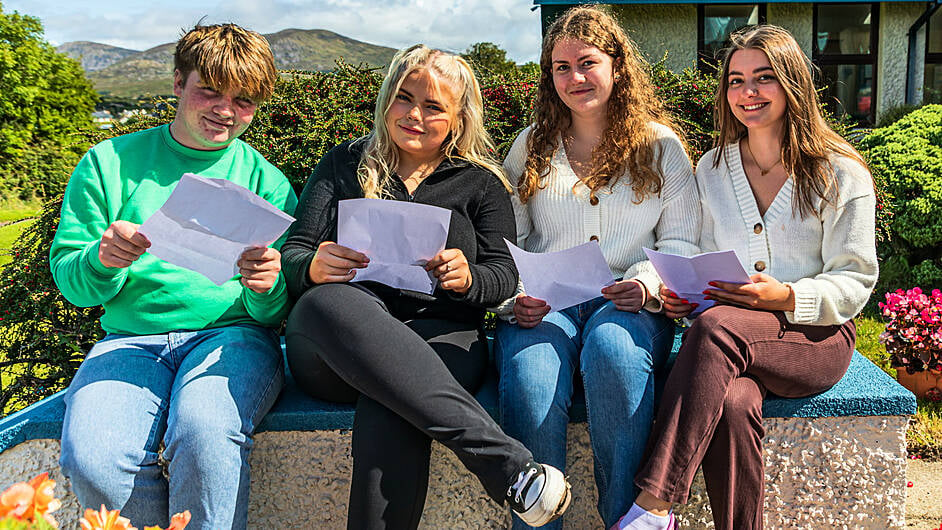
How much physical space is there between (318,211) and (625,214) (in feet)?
3.57

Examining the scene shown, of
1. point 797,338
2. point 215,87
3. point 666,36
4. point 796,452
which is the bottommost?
point 796,452

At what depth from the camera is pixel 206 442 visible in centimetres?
196

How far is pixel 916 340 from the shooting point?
3.71 metres

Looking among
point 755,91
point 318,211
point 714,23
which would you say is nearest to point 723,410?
point 755,91

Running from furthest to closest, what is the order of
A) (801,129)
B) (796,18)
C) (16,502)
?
1. (796,18)
2. (801,129)
3. (16,502)

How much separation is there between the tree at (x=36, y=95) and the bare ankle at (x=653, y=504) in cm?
1742

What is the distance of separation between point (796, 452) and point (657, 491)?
1.92 ft

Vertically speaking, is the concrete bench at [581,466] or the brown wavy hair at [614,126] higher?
the brown wavy hair at [614,126]

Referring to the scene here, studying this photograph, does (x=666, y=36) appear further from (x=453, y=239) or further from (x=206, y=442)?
(x=206, y=442)

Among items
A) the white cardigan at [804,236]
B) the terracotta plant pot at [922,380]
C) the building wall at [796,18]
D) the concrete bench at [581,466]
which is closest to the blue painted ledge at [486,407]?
the concrete bench at [581,466]

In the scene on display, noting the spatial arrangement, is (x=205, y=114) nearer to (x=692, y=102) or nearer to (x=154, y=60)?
(x=692, y=102)

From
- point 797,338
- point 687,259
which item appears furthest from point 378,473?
point 797,338

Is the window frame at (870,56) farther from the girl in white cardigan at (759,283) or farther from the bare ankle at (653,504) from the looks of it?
the bare ankle at (653,504)

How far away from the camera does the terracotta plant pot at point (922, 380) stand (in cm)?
380
